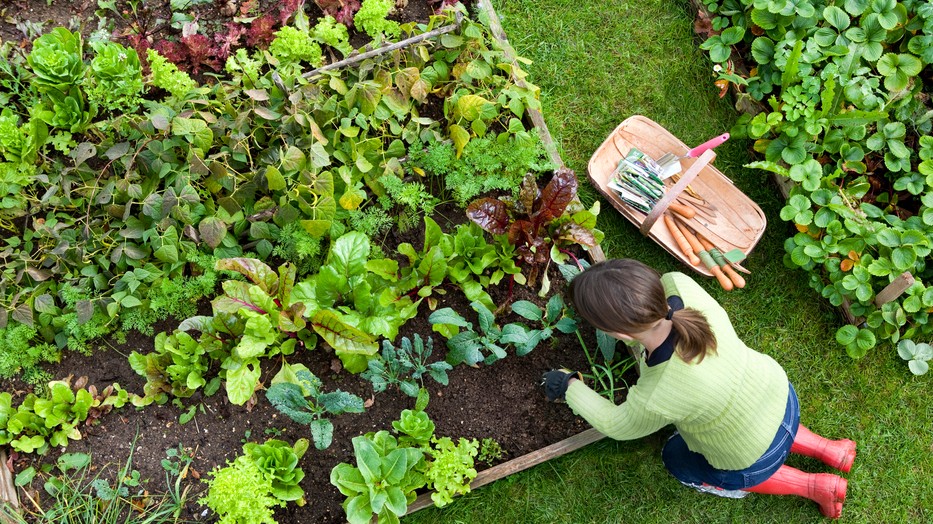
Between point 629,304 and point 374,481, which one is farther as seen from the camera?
point 374,481

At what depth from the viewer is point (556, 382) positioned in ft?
10.3

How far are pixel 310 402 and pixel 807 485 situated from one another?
226 cm

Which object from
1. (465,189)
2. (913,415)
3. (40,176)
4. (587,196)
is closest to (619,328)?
(465,189)

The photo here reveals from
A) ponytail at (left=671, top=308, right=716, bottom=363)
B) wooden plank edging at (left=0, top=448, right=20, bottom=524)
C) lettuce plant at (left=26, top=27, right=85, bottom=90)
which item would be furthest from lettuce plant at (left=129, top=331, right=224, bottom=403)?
ponytail at (left=671, top=308, right=716, bottom=363)

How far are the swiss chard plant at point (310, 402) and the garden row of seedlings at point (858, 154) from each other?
2215mm

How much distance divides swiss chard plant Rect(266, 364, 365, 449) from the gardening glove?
0.83 meters

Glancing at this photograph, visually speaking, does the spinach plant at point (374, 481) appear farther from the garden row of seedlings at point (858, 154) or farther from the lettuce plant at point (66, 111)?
the garden row of seedlings at point (858, 154)

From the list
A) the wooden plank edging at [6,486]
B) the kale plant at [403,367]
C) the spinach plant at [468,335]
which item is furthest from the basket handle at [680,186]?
the wooden plank edging at [6,486]

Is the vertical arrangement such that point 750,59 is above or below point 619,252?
above

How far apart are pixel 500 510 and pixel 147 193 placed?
2127 millimetres

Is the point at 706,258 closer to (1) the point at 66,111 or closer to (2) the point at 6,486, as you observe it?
(1) the point at 66,111

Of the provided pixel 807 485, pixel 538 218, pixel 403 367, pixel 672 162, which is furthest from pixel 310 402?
Answer: pixel 807 485

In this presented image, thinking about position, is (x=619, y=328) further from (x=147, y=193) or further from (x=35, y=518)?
(x=35, y=518)

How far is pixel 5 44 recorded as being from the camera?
325 centimetres
